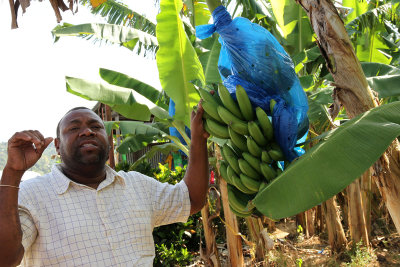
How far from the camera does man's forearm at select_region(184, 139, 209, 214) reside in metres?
1.94

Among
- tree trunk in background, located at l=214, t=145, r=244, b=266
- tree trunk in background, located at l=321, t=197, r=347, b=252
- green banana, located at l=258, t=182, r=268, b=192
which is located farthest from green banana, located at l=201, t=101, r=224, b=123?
tree trunk in background, located at l=321, t=197, r=347, b=252

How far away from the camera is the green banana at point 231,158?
1.52 meters

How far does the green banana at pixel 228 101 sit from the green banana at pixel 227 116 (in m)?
0.02

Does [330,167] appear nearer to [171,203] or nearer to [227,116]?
[227,116]

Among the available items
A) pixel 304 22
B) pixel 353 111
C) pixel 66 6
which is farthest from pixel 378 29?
pixel 66 6

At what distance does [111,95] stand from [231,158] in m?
2.03

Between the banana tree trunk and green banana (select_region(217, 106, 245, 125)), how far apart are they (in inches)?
28.7

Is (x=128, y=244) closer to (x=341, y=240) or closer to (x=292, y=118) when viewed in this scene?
(x=292, y=118)

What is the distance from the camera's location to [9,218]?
1.36 metres

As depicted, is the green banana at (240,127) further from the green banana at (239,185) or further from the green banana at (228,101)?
the green banana at (239,185)

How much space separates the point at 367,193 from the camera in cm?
551

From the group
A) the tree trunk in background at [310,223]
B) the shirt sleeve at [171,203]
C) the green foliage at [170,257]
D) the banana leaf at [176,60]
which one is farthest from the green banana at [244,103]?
the tree trunk in background at [310,223]

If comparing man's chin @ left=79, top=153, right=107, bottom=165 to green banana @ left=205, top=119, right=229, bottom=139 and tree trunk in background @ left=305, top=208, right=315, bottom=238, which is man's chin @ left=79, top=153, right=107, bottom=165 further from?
tree trunk in background @ left=305, top=208, right=315, bottom=238

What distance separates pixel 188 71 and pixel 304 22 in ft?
7.12
